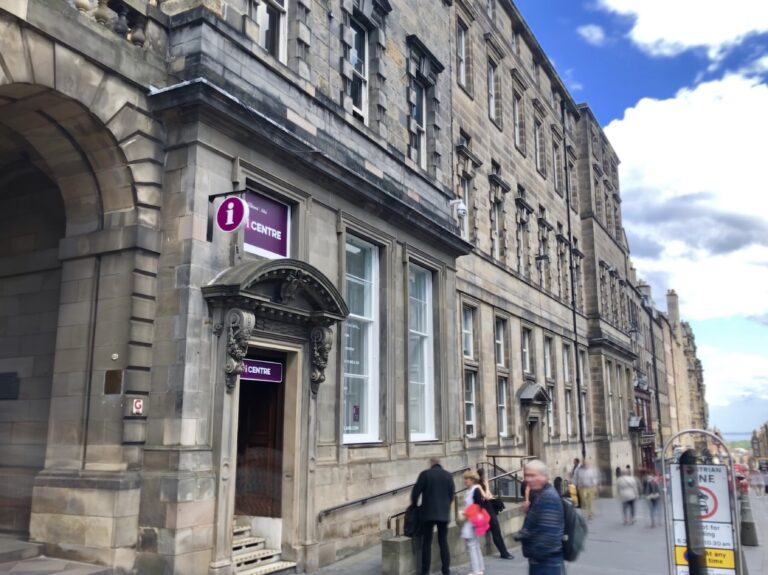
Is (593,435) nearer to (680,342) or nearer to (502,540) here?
(502,540)

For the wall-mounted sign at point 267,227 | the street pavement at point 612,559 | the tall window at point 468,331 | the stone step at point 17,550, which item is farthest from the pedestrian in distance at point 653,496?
the stone step at point 17,550

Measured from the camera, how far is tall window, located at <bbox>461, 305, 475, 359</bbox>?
21.3 metres

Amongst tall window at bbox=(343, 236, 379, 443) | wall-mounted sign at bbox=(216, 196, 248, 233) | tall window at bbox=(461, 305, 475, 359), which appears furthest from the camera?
tall window at bbox=(461, 305, 475, 359)

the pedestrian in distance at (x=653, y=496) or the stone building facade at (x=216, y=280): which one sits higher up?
the stone building facade at (x=216, y=280)

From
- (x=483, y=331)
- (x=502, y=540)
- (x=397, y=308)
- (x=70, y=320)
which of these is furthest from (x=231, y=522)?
(x=483, y=331)

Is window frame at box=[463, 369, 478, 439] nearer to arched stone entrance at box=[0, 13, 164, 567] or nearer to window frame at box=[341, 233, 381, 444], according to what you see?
window frame at box=[341, 233, 381, 444]

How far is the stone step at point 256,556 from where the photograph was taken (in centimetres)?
998

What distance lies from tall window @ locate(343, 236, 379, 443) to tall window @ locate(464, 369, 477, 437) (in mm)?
7292

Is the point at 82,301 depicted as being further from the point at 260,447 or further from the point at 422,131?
the point at 422,131

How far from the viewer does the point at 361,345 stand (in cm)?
1414

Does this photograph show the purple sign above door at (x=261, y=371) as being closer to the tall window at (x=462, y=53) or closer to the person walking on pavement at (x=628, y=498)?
the person walking on pavement at (x=628, y=498)

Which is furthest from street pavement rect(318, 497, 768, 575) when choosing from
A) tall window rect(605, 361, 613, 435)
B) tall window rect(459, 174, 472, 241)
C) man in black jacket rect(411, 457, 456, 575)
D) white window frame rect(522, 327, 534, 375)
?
tall window rect(605, 361, 613, 435)

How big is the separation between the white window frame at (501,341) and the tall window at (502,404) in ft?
1.86

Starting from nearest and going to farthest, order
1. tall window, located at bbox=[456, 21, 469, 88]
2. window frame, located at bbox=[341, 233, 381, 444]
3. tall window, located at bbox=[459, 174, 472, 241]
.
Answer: window frame, located at bbox=[341, 233, 381, 444]
tall window, located at bbox=[459, 174, 472, 241]
tall window, located at bbox=[456, 21, 469, 88]
